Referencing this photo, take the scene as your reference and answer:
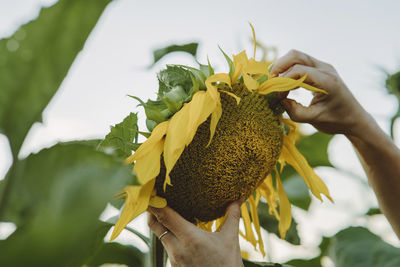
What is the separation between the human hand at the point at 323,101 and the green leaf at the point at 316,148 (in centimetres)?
27

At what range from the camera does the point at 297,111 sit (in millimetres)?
672

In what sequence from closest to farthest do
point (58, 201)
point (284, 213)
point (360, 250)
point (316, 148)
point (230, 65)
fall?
point (58, 201) < point (230, 65) < point (284, 213) < point (360, 250) < point (316, 148)

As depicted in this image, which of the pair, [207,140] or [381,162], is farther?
[381,162]

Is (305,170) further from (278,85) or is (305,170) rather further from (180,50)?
(180,50)

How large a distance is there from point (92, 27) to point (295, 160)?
0.52 m

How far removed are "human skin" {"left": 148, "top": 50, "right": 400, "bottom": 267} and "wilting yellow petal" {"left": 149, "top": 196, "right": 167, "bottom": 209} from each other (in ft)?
0.06

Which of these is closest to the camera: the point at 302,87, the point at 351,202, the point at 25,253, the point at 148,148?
the point at 25,253

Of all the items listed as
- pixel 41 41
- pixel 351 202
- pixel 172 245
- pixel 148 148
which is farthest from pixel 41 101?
pixel 351 202

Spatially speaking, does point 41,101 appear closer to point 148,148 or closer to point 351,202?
point 148,148

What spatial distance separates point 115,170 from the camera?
23cm

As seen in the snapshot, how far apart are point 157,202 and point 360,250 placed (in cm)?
65

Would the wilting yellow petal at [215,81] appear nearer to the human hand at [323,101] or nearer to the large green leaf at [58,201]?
the human hand at [323,101]

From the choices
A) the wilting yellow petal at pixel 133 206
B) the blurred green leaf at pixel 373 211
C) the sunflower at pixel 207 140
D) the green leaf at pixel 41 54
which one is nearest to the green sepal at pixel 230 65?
the sunflower at pixel 207 140

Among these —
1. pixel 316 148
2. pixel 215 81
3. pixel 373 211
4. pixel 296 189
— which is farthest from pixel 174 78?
pixel 373 211
